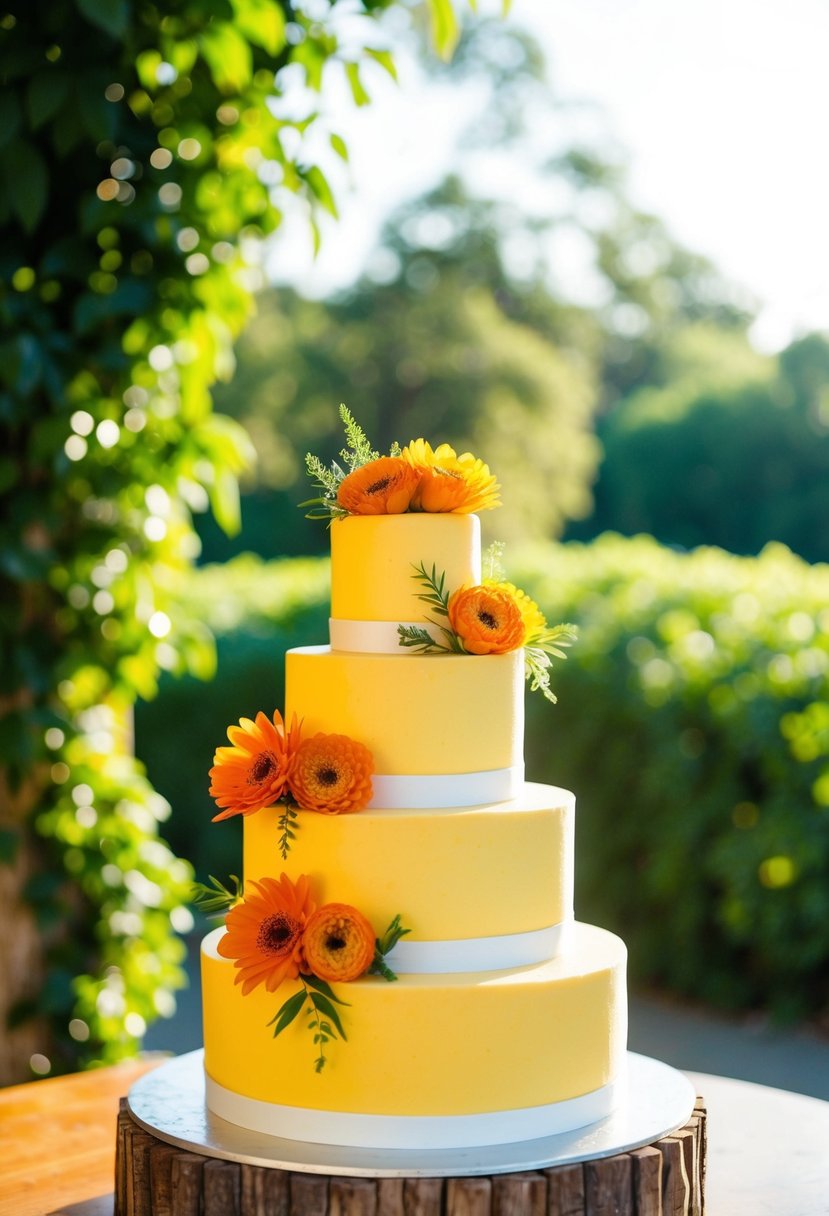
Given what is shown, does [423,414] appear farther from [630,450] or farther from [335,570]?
[335,570]

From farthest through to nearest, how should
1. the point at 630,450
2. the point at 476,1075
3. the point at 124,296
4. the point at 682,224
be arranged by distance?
the point at 682,224, the point at 630,450, the point at 124,296, the point at 476,1075

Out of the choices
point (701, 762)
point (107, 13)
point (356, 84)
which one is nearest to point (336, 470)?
point (107, 13)

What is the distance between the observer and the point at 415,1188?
196 cm

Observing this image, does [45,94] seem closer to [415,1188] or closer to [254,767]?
[254,767]

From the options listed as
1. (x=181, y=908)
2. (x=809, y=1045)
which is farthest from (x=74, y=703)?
(x=809, y=1045)

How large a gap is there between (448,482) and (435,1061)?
3.09 ft

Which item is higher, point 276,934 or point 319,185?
point 319,185

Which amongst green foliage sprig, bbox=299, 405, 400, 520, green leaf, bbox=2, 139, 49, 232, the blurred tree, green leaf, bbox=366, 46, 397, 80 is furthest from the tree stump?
green leaf, bbox=366, 46, 397, 80

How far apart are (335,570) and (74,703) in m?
1.72

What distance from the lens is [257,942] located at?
214cm

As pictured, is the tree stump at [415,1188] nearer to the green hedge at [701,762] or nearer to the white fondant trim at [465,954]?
the white fondant trim at [465,954]

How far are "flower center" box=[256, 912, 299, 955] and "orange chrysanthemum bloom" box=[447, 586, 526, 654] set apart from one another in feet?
1.76

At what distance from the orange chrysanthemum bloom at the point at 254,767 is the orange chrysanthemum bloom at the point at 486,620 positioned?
33cm

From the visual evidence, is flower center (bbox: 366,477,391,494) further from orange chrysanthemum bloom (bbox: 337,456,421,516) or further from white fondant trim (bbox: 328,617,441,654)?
white fondant trim (bbox: 328,617,441,654)
